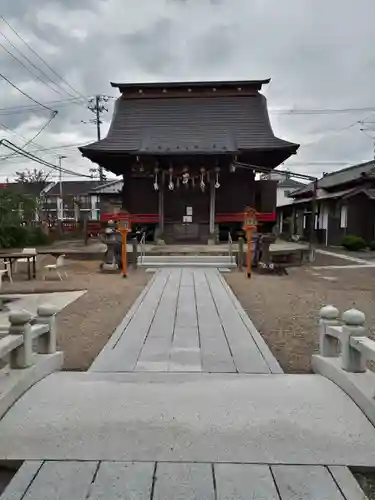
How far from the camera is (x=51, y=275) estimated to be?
10.9 m

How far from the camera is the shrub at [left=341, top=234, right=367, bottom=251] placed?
739 inches

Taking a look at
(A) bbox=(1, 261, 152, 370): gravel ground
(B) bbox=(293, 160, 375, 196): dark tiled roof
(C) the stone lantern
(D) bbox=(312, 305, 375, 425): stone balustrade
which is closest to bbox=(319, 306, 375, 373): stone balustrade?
(D) bbox=(312, 305, 375, 425): stone balustrade

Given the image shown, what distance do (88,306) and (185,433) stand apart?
4682 mm

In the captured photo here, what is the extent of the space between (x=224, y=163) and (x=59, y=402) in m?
15.8

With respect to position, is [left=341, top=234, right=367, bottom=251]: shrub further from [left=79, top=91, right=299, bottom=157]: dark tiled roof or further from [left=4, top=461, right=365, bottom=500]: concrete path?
[left=4, top=461, right=365, bottom=500]: concrete path

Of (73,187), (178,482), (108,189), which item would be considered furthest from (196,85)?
Answer: (73,187)

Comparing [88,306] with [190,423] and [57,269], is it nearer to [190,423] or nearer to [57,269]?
[190,423]

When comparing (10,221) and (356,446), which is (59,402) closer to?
(356,446)

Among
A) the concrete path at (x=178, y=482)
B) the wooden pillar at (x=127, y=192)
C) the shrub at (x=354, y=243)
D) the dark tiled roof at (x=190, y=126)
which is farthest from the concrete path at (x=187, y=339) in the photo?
A: the shrub at (x=354, y=243)

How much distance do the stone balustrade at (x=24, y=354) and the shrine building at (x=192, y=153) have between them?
559 inches

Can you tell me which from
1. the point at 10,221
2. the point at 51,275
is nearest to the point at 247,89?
the point at 10,221

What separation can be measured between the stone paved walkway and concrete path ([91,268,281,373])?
0.10ft

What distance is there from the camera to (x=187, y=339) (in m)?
4.70

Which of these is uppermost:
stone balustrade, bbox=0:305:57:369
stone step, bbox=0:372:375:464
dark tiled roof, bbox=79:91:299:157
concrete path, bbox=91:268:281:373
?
dark tiled roof, bbox=79:91:299:157
